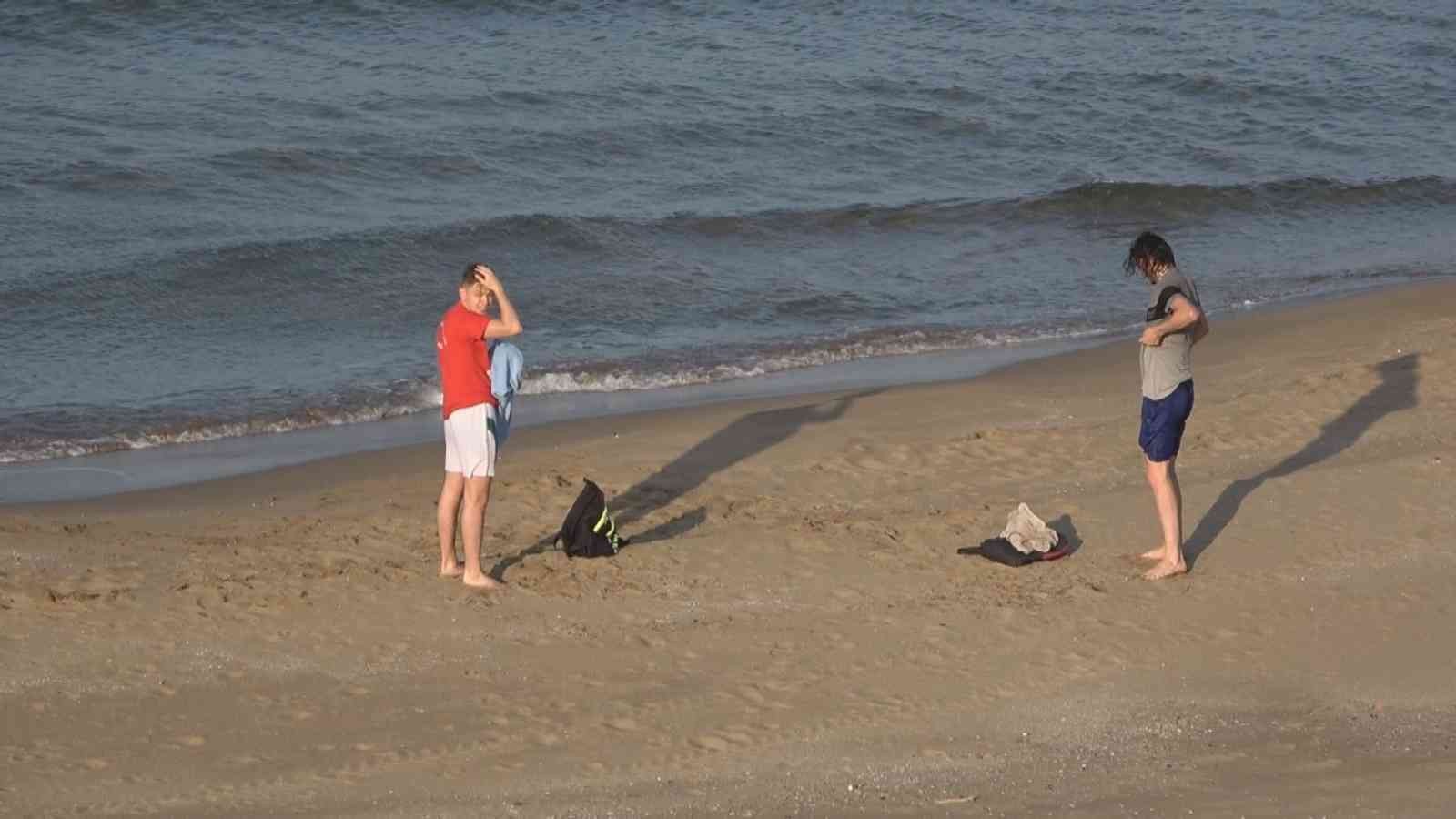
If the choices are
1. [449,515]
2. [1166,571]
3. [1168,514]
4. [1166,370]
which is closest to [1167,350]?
[1166,370]

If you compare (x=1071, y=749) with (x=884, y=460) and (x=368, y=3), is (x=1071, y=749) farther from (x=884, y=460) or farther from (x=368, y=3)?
(x=368, y=3)

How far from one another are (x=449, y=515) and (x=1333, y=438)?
5.07 metres

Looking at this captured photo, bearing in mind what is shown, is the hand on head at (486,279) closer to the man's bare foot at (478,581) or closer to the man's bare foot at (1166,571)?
the man's bare foot at (478,581)

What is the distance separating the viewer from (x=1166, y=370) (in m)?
7.99

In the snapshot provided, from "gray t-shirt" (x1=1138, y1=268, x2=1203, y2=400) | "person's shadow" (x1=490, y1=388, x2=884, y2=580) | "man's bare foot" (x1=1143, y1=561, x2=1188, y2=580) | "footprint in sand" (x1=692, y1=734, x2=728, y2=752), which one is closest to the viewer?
"footprint in sand" (x1=692, y1=734, x2=728, y2=752)

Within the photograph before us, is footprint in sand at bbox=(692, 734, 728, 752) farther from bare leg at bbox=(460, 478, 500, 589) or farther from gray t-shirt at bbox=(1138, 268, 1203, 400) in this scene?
gray t-shirt at bbox=(1138, 268, 1203, 400)

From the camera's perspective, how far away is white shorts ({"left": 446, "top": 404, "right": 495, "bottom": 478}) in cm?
786

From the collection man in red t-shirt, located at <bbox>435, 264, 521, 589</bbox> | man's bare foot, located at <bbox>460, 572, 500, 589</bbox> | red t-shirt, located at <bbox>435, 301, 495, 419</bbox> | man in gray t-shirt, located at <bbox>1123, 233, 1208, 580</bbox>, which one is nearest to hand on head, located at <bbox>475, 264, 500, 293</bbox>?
man in red t-shirt, located at <bbox>435, 264, 521, 589</bbox>

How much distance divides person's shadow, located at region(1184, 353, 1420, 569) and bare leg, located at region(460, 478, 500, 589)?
3.16 metres

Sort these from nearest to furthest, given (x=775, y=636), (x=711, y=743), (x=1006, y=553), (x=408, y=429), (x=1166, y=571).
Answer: (x=711, y=743)
(x=775, y=636)
(x=1166, y=571)
(x=1006, y=553)
(x=408, y=429)

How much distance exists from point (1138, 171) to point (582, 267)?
710 cm

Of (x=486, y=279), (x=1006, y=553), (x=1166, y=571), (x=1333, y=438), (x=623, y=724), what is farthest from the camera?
(x=1333, y=438)

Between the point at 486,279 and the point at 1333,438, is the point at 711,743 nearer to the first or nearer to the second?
the point at 486,279

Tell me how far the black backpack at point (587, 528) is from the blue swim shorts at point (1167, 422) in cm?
242
